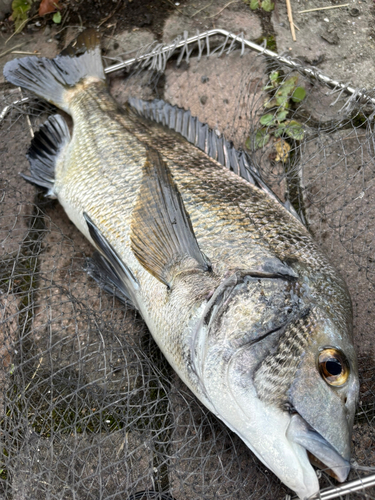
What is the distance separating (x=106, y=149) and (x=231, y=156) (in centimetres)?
67

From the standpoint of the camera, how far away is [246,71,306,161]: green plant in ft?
8.25

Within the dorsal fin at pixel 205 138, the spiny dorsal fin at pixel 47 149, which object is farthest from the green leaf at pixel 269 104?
the spiny dorsal fin at pixel 47 149

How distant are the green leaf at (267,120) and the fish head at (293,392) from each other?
136cm

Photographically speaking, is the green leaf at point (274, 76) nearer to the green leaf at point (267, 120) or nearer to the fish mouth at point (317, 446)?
the green leaf at point (267, 120)

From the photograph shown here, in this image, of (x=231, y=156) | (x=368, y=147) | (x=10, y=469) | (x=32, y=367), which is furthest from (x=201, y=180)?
(x=10, y=469)

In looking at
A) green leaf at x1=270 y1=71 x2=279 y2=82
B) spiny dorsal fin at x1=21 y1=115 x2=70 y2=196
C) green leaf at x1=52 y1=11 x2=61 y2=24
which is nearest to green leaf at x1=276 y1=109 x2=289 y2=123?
green leaf at x1=270 y1=71 x2=279 y2=82

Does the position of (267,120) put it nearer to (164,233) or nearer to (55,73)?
(164,233)

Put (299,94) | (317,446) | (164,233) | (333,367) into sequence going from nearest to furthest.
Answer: (317,446) → (333,367) → (164,233) → (299,94)

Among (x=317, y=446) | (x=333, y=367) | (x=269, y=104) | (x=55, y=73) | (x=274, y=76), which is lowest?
(x=317, y=446)

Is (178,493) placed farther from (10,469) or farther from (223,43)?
(223,43)

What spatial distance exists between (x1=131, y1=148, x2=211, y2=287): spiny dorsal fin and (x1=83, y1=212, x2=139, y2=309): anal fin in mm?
129

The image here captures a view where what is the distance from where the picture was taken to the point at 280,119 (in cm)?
255

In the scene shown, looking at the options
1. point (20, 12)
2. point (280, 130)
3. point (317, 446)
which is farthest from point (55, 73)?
point (317, 446)

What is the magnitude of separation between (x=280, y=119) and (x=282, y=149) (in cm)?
21
